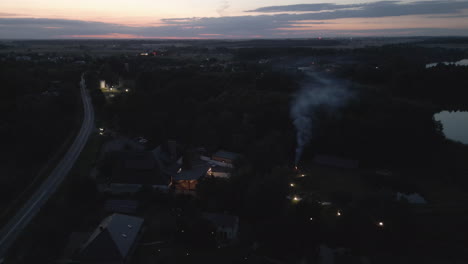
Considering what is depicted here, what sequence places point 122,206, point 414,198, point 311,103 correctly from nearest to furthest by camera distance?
point 122,206, point 414,198, point 311,103

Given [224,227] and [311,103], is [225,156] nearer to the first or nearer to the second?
[224,227]

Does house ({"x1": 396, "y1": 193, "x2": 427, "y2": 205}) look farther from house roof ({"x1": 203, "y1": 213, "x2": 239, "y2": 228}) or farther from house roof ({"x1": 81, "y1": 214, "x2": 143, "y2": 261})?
house roof ({"x1": 81, "y1": 214, "x2": 143, "y2": 261})

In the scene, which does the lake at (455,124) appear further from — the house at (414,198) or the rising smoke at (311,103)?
the house at (414,198)

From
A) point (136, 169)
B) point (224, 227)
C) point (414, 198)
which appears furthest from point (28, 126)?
point (414, 198)

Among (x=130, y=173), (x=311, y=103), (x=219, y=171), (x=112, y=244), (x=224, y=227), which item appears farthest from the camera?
(x=311, y=103)

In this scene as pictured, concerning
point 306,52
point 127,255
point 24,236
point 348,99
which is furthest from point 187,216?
point 306,52

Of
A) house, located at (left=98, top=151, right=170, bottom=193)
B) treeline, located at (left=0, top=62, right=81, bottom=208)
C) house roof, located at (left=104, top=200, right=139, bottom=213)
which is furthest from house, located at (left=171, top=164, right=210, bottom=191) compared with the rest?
treeline, located at (left=0, top=62, right=81, bottom=208)

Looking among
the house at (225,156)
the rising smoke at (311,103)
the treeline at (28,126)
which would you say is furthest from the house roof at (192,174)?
the treeline at (28,126)
